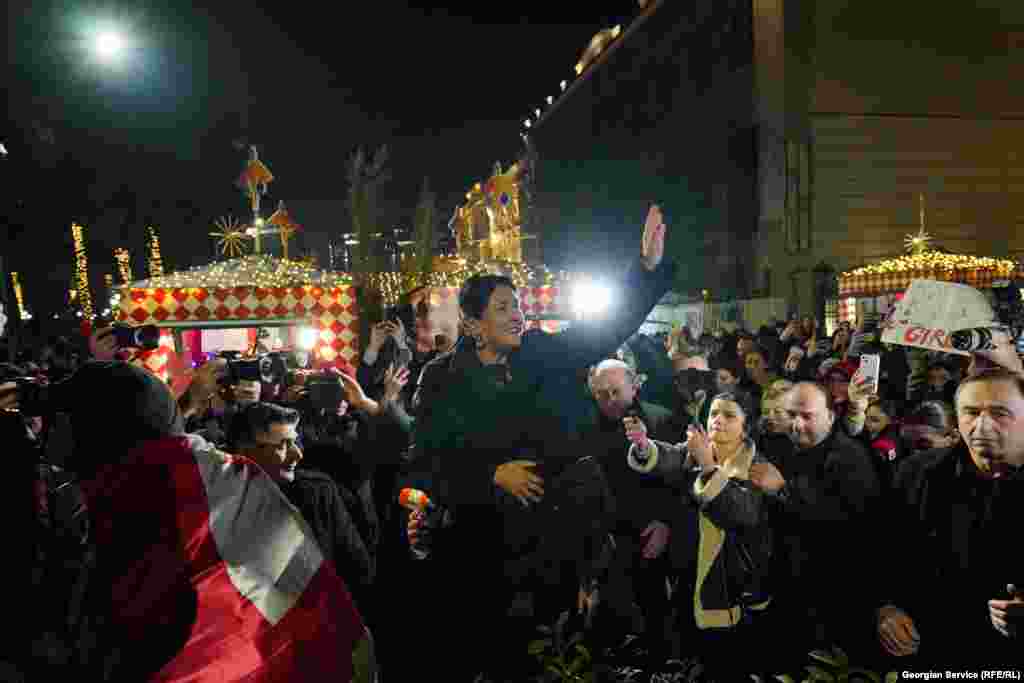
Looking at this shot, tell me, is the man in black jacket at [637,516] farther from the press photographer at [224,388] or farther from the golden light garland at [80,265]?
the golden light garland at [80,265]

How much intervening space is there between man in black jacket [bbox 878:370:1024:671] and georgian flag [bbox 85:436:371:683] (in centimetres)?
206

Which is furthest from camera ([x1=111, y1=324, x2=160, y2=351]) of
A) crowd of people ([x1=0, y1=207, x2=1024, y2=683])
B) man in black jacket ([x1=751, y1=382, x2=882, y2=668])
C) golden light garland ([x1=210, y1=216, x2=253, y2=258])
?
golden light garland ([x1=210, y1=216, x2=253, y2=258])

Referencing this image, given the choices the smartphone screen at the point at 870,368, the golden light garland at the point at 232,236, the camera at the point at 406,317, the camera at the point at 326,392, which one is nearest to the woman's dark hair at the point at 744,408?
the smartphone screen at the point at 870,368

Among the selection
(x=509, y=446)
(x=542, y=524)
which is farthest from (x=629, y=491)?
(x=509, y=446)

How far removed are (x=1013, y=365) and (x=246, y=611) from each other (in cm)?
344

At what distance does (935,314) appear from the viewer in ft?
12.7

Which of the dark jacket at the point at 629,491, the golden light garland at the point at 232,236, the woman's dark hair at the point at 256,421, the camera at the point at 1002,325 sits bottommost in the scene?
the dark jacket at the point at 629,491

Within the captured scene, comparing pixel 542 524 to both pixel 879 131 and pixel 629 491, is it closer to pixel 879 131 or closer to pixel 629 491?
pixel 629 491

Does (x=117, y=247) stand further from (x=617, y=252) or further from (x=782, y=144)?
(x=617, y=252)

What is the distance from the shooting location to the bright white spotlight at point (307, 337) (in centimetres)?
960

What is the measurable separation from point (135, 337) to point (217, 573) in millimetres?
3145

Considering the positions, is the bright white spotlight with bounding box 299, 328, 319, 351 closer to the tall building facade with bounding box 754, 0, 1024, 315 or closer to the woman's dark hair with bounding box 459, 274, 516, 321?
the woman's dark hair with bounding box 459, 274, 516, 321

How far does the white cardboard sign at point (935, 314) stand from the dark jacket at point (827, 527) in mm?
747

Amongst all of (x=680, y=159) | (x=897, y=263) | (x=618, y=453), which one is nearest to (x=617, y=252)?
(x=680, y=159)
